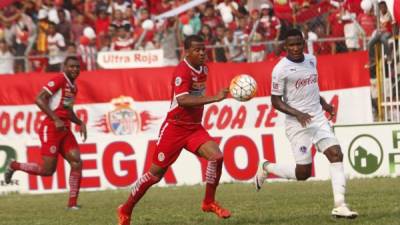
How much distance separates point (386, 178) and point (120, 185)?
5271 millimetres

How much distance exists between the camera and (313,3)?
70.2 feet

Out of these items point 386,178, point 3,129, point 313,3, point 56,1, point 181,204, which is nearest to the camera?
point 181,204

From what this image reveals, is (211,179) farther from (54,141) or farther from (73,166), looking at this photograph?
(54,141)

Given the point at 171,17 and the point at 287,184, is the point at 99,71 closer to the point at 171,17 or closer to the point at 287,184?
the point at 171,17

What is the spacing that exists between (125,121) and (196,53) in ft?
28.3

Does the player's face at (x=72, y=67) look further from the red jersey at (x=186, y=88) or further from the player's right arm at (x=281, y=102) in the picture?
the player's right arm at (x=281, y=102)

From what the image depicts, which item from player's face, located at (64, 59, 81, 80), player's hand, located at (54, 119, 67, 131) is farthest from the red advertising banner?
player's face, located at (64, 59, 81, 80)

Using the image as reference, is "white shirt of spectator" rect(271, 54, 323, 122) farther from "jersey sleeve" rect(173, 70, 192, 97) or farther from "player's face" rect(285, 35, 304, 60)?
"jersey sleeve" rect(173, 70, 192, 97)

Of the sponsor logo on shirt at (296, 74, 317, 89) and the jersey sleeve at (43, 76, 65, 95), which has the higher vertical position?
the jersey sleeve at (43, 76, 65, 95)

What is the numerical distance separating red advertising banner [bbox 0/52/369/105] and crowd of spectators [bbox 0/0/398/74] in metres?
0.62

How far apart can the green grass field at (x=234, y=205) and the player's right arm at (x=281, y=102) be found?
119cm

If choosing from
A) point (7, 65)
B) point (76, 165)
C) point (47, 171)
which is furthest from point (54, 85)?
point (7, 65)

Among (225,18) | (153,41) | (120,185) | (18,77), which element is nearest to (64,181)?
(120,185)

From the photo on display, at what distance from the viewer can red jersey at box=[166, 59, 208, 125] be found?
11.0 meters
